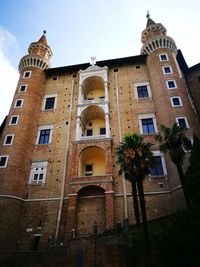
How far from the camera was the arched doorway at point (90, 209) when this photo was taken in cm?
2391

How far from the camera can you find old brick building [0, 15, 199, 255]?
78.7 ft

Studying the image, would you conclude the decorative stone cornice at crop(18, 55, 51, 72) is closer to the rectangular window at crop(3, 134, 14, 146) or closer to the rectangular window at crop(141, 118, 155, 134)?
the rectangular window at crop(3, 134, 14, 146)

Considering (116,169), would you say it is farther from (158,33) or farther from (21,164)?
(158,33)

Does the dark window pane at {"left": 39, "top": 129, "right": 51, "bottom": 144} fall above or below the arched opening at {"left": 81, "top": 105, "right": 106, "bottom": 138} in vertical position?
below

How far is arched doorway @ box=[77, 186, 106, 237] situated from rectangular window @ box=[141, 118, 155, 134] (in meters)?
9.40

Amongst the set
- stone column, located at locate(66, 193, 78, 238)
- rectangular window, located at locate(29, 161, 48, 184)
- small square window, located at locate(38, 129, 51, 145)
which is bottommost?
stone column, located at locate(66, 193, 78, 238)

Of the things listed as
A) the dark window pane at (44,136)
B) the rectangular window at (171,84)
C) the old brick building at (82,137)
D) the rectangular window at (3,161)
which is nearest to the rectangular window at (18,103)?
the old brick building at (82,137)

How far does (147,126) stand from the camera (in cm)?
2970

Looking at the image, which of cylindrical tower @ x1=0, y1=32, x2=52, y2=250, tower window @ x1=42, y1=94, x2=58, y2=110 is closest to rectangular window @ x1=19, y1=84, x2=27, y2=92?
cylindrical tower @ x1=0, y1=32, x2=52, y2=250

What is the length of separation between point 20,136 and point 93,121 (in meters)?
10.2

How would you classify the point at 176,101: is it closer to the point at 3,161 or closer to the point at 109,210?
the point at 109,210

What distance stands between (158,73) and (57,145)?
16.6 m

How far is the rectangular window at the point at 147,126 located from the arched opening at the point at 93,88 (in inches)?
321

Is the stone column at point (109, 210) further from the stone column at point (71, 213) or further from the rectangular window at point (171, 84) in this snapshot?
the rectangular window at point (171, 84)
